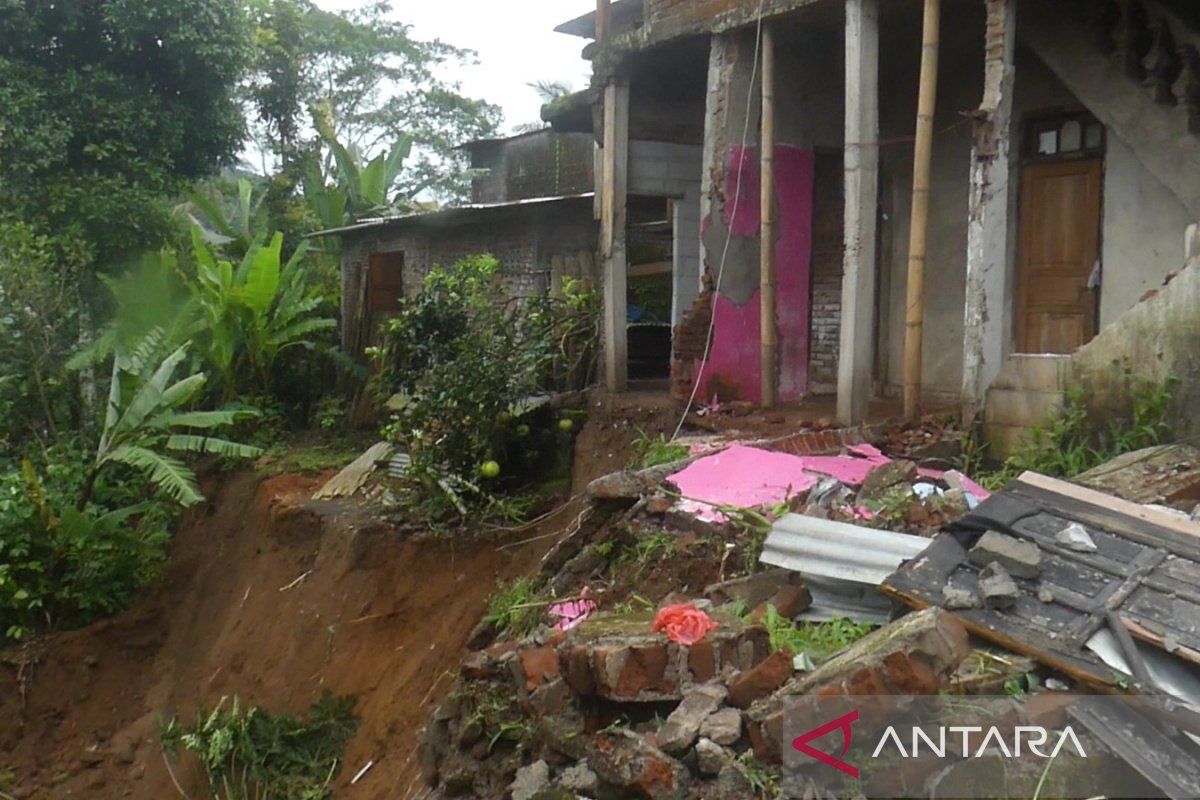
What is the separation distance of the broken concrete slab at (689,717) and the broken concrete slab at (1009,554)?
3.68 ft

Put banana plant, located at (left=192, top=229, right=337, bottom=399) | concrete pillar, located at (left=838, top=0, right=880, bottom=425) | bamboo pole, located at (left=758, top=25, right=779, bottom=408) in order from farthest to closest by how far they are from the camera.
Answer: banana plant, located at (left=192, top=229, right=337, bottom=399) < bamboo pole, located at (left=758, top=25, right=779, bottom=408) < concrete pillar, located at (left=838, top=0, right=880, bottom=425)

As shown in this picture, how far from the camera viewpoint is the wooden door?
24.7 ft

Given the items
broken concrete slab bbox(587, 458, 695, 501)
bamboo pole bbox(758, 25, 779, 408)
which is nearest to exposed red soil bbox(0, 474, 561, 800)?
broken concrete slab bbox(587, 458, 695, 501)

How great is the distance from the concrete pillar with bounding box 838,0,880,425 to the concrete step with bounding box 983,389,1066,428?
3.29ft

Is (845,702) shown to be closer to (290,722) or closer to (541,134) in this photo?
(290,722)

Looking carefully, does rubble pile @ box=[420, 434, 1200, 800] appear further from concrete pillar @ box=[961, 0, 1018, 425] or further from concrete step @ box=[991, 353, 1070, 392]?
concrete pillar @ box=[961, 0, 1018, 425]

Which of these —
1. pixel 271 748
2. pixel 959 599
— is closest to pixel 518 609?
pixel 959 599

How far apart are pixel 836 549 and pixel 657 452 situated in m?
2.52

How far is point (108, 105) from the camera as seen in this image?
11445 mm

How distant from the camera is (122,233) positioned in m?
11.7

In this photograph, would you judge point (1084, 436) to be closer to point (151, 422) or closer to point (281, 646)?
point (281, 646)

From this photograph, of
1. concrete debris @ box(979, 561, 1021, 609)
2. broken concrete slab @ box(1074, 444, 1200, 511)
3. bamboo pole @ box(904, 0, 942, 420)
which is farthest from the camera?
bamboo pole @ box(904, 0, 942, 420)

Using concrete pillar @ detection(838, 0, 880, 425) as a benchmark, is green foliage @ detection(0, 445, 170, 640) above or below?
below

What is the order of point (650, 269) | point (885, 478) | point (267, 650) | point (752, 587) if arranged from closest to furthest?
point (752, 587) → point (885, 478) → point (267, 650) → point (650, 269)
